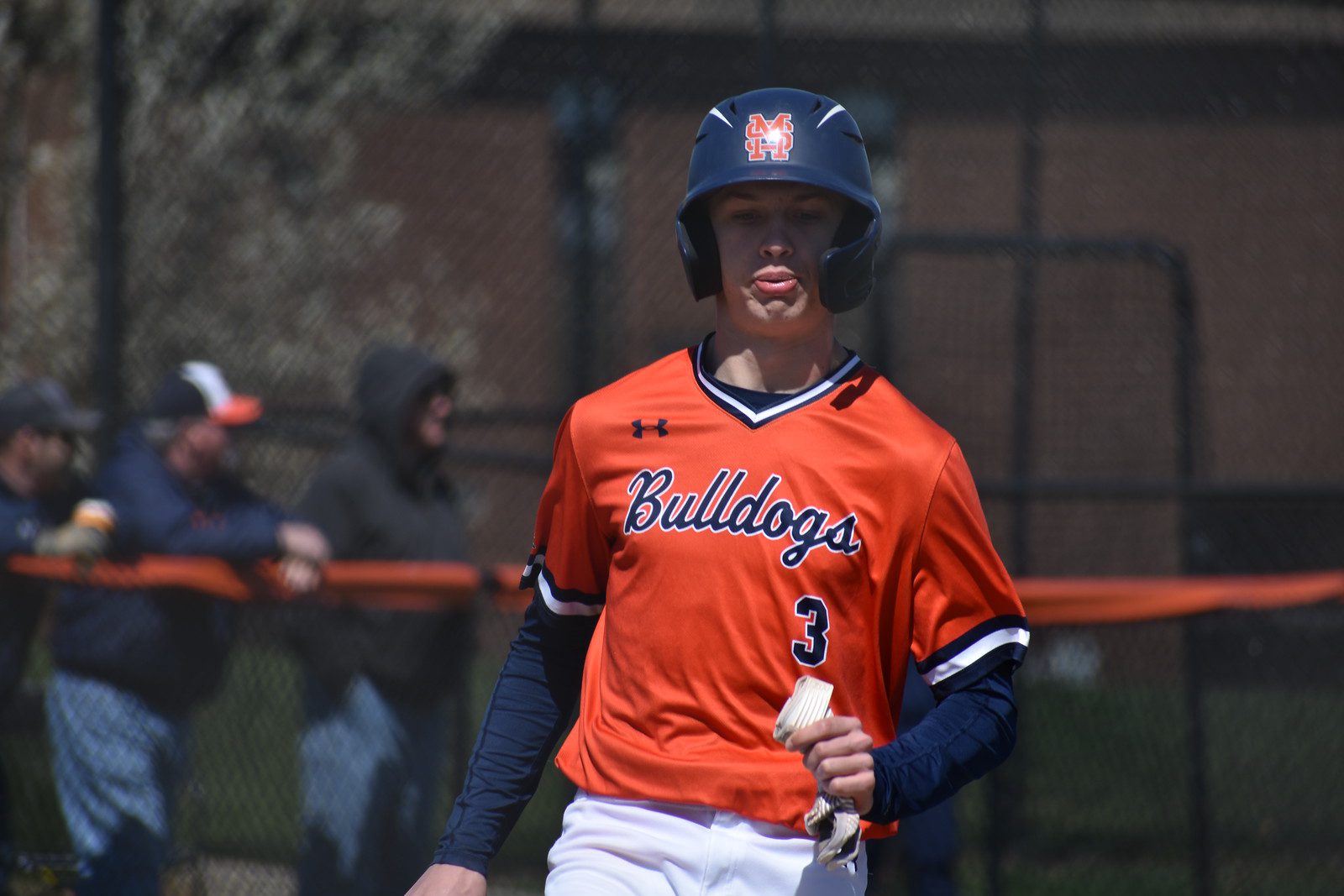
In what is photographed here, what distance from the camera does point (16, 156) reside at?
7.18 m

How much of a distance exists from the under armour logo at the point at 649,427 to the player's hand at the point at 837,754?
0.64 metres

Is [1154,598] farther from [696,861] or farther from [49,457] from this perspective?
[49,457]

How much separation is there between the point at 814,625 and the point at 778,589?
82mm

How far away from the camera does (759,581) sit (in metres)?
2.35

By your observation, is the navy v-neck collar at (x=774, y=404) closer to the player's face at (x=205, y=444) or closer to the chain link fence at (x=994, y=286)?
the chain link fence at (x=994, y=286)

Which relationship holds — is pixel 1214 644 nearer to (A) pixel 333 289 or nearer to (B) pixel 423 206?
(B) pixel 423 206

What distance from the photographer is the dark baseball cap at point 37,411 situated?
15.8 ft

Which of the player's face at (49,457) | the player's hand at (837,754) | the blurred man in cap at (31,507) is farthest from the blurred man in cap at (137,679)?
the player's hand at (837,754)

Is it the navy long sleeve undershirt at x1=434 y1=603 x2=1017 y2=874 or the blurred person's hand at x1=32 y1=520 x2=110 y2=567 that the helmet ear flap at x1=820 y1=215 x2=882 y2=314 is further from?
the blurred person's hand at x1=32 y1=520 x2=110 y2=567

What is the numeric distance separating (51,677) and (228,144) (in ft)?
10.5

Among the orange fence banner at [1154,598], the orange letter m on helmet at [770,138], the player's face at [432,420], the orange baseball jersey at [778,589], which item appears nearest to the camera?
the orange baseball jersey at [778,589]

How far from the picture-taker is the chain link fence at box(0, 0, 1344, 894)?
16.9ft

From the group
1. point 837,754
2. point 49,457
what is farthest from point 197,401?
point 837,754

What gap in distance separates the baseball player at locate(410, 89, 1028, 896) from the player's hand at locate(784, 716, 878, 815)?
0.08m
